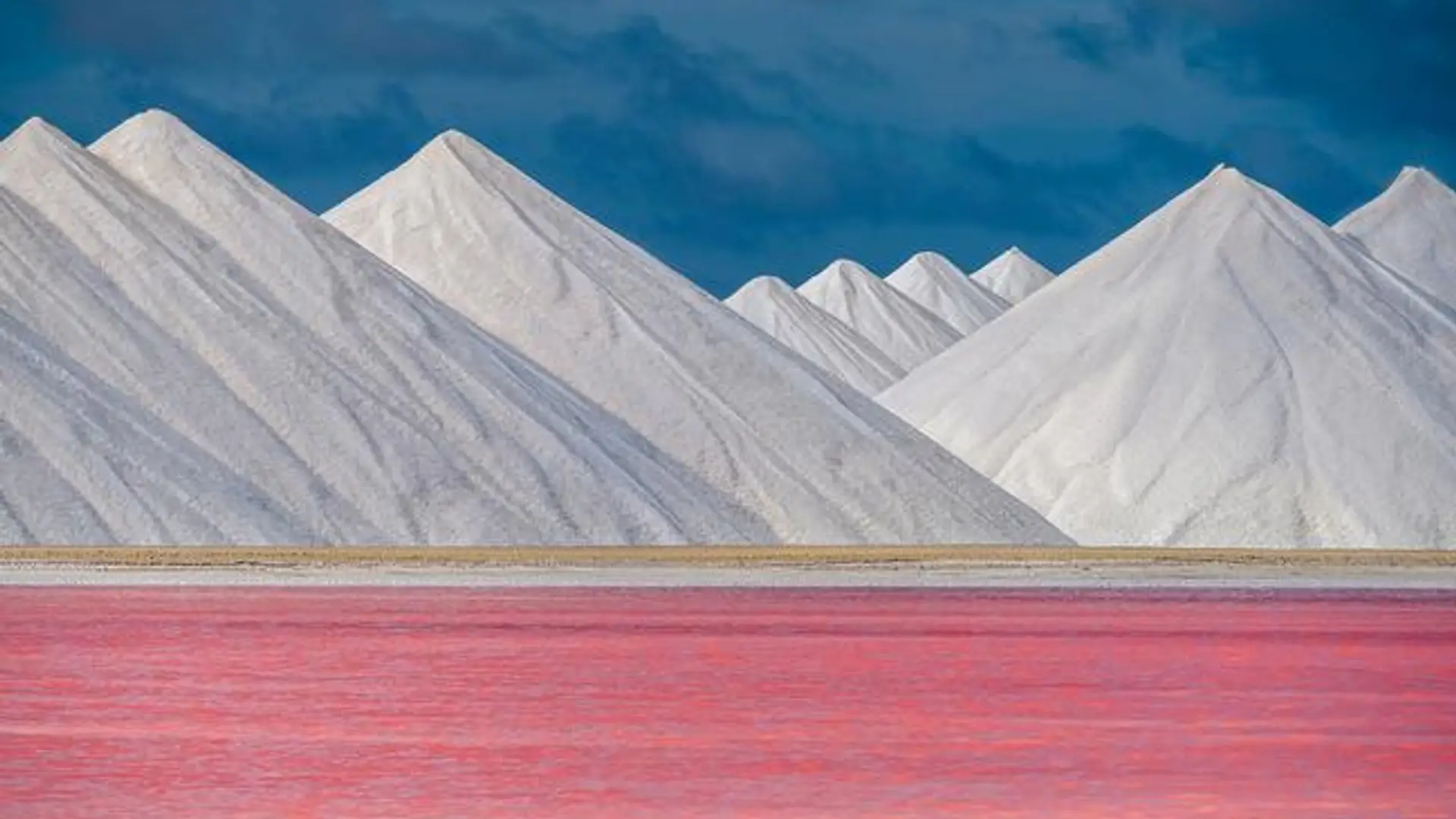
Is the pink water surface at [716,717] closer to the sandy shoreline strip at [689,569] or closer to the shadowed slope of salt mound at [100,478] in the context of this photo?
the sandy shoreline strip at [689,569]

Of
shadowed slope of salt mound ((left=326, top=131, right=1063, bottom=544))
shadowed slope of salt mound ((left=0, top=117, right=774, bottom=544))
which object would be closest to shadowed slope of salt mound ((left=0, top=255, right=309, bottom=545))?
shadowed slope of salt mound ((left=0, top=117, right=774, bottom=544))

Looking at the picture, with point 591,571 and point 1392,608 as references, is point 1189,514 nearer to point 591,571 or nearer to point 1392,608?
point 591,571

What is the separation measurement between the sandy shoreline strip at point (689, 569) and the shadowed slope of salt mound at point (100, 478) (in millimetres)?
3998

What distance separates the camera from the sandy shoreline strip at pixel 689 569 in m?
82.7

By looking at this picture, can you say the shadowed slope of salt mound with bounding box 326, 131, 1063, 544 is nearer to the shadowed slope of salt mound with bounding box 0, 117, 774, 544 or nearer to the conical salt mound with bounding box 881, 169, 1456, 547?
the shadowed slope of salt mound with bounding box 0, 117, 774, 544

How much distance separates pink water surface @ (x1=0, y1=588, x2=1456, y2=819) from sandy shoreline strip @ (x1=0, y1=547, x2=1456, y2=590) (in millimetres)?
25641

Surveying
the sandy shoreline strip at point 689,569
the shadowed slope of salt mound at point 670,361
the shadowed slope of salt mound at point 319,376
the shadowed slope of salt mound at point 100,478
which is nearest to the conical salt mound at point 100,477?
the shadowed slope of salt mound at point 100,478

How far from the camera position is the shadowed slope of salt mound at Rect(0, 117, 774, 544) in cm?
11475

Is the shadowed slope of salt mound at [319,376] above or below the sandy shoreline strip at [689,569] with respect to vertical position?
above

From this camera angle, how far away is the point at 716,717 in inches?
1244

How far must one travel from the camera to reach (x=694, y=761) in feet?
87.5

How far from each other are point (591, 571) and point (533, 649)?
4622 cm

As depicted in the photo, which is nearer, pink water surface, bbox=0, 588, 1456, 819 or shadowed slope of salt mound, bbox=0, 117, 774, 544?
pink water surface, bbox=0, 588, 1456, 819

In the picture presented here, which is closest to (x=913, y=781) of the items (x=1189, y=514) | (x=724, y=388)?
(x=724, y=388)
